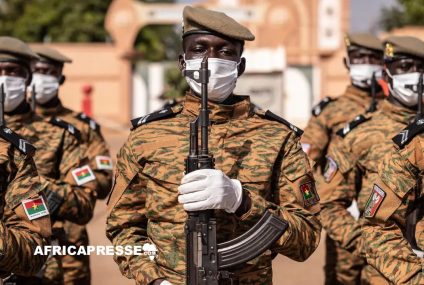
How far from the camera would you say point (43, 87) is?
5.88 m

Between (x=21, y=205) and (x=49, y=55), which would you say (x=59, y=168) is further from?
(x=21, y=205)

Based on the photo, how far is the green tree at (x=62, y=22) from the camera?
134 feet

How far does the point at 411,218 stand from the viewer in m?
3.39

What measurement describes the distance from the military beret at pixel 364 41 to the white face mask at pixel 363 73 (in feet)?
0.46

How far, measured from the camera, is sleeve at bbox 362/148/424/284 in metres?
3.17

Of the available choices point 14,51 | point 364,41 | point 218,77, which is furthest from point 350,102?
point 218,77

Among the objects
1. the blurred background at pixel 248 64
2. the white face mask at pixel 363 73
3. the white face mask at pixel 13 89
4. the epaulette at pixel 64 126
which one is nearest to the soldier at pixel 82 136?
the epaulette at pixel 64 126

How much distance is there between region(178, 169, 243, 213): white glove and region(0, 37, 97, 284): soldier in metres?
2.04

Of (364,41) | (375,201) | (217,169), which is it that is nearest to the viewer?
(217,169)

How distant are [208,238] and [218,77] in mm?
602

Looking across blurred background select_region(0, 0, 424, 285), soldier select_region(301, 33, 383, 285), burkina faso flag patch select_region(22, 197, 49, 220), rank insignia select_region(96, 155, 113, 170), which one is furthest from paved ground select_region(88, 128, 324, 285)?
blurred background select_region(0, 0, 424, 285)

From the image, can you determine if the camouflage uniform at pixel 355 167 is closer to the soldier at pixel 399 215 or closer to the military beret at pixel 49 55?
the soldier at pixel 399 215

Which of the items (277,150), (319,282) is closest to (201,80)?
(277,150)

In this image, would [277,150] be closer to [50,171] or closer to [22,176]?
[22,176]
